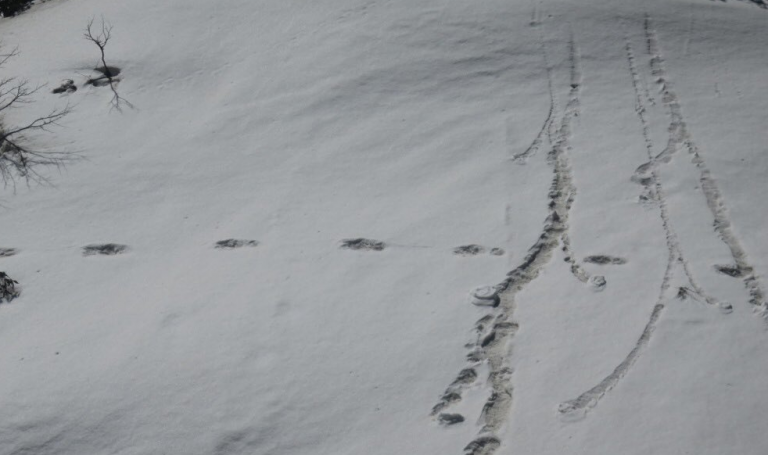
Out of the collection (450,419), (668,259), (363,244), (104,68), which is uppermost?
(104,68)

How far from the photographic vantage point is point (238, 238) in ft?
18.4

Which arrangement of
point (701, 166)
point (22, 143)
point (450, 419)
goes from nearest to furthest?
point (450, 419)
point (701, 166)
point (22, 143)

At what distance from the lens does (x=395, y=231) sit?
18.2 ft

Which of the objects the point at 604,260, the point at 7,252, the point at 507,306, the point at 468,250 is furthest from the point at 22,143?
the point at 604,260

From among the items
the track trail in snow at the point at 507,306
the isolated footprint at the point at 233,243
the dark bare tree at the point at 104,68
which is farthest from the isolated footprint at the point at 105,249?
the track trail in snow at the point at 507,306

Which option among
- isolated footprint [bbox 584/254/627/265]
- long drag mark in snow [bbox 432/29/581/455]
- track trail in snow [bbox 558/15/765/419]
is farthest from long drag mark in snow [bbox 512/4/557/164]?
isolated footprint [bbox 584/254/627/265]

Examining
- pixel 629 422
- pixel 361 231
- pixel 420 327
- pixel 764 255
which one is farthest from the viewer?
pixel 361 231

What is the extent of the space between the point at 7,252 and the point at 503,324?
380cm

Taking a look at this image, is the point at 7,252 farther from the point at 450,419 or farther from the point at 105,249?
the point at 450,419

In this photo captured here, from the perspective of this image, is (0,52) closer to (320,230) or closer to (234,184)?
(234,184)

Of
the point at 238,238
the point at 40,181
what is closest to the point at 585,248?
the point at 238,238

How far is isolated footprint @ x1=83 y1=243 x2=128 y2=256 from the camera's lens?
555cm

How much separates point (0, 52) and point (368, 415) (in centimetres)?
637

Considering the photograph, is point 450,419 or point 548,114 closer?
point 450,419
